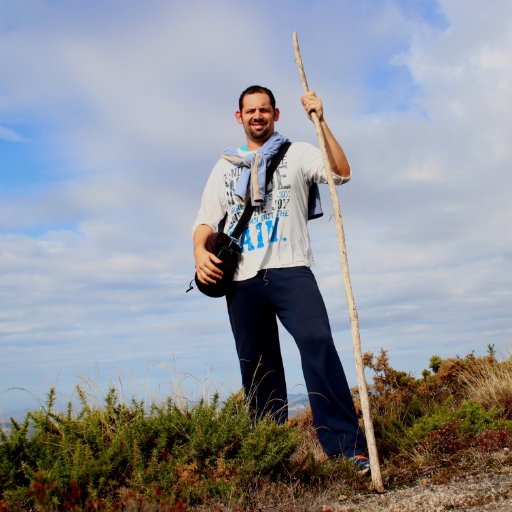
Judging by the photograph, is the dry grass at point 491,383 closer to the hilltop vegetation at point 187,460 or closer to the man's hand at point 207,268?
the hilltop vegetation at point 187,460

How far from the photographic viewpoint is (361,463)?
5320 millimetres

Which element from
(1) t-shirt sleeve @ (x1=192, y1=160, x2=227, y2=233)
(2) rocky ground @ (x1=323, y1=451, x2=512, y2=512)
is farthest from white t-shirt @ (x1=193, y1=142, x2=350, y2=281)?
(2) rocky ground @ (x1=323, y1=451, x2=512, y2=512)

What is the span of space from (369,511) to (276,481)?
2.78ft

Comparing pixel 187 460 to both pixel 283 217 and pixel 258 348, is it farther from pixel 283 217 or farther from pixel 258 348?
pixel 283 217

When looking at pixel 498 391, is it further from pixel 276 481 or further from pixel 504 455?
pixel 276 481

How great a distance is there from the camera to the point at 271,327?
232 inches

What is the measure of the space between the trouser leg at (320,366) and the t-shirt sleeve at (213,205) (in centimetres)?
88

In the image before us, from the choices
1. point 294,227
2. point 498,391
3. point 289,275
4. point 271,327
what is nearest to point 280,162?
point 294,227

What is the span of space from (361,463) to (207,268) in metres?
2.03

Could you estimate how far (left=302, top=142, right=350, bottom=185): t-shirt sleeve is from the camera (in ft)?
19.0

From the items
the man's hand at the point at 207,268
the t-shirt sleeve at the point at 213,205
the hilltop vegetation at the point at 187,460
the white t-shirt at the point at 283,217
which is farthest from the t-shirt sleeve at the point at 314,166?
the hilltop vegetation at the point at 187,460

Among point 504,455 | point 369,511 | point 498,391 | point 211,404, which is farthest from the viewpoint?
point 498,391

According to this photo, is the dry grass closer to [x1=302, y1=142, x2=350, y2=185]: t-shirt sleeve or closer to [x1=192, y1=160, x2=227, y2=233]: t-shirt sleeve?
[x1=302, y1=142, x2=350, y2=185]: t-shirt sleeve

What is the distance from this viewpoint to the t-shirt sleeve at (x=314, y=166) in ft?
19.0
